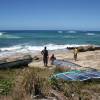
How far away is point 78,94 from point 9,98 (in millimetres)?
2704

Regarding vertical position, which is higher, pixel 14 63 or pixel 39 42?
pixel 14 63

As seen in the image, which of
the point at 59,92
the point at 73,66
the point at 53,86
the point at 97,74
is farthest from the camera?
the point at 73,66

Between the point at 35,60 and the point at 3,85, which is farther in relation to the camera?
the point at 35,60

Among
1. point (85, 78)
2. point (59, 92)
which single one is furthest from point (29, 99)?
point (85, 78)

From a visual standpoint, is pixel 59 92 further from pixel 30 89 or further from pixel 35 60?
pixel 35 60

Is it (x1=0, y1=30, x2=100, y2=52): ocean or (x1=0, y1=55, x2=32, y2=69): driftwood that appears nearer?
(x1=0, y1=55, x2=32, y2=69): driftwood

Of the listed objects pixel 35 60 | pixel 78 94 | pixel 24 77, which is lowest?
pixel 35 60

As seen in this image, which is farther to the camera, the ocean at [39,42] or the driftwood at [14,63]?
the ocean at [39,42]

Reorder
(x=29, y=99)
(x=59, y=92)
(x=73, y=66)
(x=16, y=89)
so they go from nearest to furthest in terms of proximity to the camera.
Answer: (x=29, y=99), (x=16, y=89), (x=59, y=92), (x=73, y=66)

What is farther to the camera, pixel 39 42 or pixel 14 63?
pixel 39 42

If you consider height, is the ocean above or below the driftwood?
below

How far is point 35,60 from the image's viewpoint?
31.0m

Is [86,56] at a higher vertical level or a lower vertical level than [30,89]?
lower

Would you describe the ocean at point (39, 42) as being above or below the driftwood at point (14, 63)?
below
